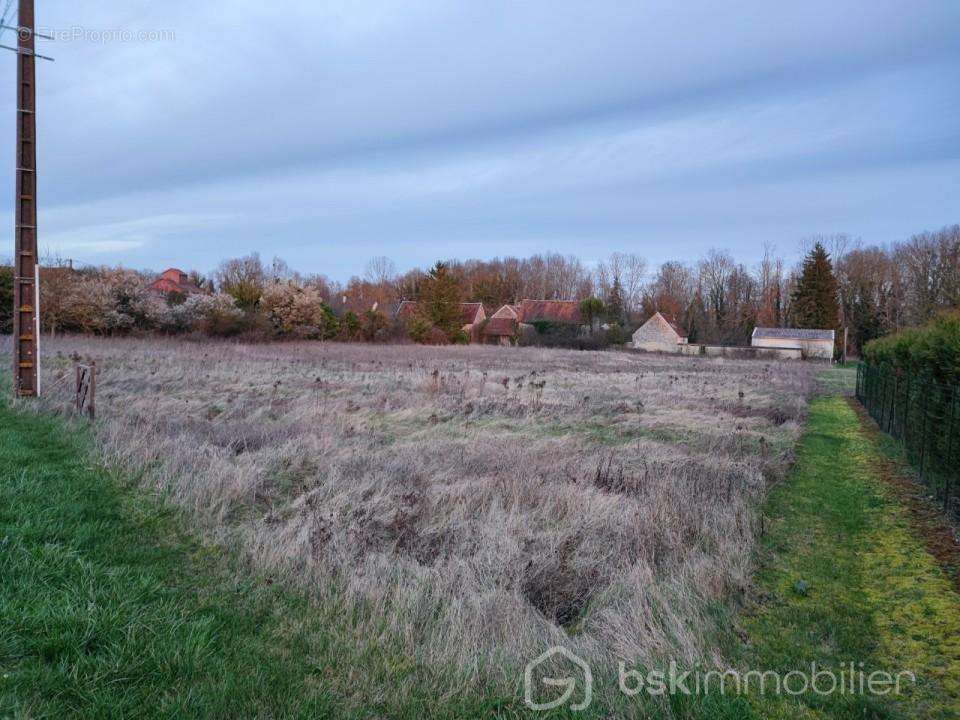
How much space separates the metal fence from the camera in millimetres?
6594

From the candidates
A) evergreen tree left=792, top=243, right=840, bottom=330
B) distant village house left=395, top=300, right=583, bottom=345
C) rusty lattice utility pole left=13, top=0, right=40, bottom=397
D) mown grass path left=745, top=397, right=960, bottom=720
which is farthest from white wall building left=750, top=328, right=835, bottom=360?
rusty lattice utility pole left=13, top=0, right=40, bottom=397

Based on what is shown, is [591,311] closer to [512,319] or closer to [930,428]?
[512,319]

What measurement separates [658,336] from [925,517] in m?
52.1

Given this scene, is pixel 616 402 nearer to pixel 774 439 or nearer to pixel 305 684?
pixel 774 439

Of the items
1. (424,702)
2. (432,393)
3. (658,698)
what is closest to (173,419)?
(432,393)

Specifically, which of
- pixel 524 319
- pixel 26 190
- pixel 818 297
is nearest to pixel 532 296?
pixel 524 319

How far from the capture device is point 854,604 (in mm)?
4520

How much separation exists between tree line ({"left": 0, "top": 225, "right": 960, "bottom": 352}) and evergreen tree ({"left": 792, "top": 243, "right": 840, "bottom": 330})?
0.32ft

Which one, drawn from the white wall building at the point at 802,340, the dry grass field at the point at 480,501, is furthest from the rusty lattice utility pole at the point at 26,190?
the white wall building at the point at 802,340

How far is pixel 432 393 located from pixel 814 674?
1302 cm

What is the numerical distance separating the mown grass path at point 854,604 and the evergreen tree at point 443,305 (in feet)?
145

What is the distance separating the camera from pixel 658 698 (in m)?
3.21

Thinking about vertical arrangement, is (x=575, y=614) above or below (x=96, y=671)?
below

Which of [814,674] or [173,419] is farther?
[173,419]
